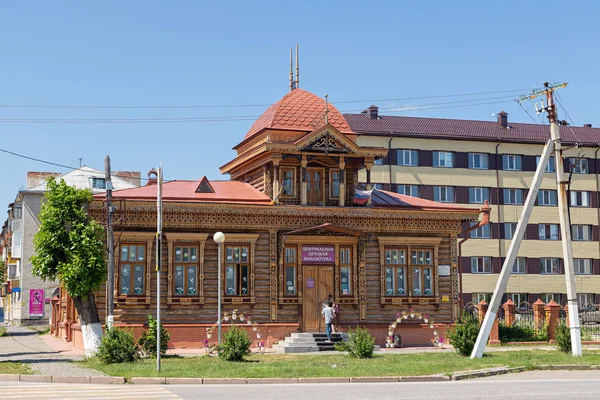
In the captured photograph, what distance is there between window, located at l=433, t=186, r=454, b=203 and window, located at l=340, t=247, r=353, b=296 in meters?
33.2

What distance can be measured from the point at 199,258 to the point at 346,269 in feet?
19.6

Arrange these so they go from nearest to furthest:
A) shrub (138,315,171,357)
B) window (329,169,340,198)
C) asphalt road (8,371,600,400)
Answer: asphalt road (8,371,600,400)
shrub (138,315,171,357)
window (329,169,340,198)

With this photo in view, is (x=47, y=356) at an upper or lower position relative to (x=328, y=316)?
lower

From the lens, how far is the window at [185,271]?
1244 inches

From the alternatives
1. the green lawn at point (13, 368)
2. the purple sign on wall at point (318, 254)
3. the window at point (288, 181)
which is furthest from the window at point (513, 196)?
the green lawn at point (13, 368)

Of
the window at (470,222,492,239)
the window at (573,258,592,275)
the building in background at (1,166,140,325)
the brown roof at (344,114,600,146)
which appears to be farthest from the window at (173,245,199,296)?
the window at (573,258,592,275)

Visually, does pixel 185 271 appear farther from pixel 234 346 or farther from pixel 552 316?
pixel 552 316

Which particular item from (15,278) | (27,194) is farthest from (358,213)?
(15,278)

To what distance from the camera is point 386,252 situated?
112 ft

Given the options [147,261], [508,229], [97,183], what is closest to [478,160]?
[508,229]

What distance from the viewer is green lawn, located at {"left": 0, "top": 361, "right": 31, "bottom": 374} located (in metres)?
22.1

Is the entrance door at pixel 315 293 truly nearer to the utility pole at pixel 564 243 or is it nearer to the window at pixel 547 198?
the utility pole at pixel 564 243

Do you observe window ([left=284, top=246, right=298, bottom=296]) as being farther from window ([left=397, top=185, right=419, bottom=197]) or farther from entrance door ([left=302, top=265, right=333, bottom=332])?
window ([left=397, top=185, right=419, bottom=197])

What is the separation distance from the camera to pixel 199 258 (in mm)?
31781
